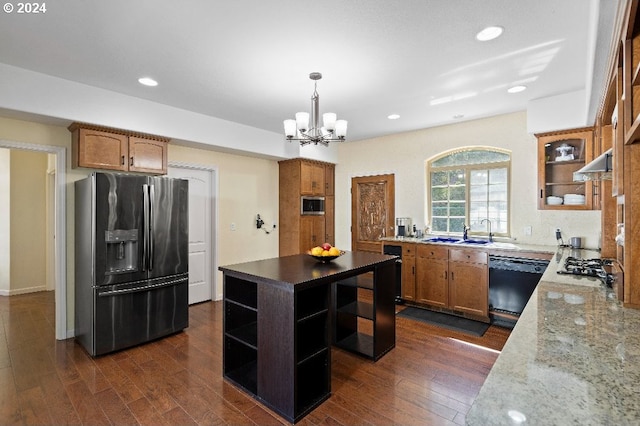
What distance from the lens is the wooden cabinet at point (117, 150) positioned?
3.39 m

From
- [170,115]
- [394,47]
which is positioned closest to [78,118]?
[170,115]

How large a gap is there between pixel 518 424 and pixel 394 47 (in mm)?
2560

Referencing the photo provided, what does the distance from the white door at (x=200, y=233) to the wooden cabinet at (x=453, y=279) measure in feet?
10.3

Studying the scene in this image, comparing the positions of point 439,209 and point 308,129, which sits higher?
point 308,129

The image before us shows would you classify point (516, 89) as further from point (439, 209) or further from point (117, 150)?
point (117, 150)

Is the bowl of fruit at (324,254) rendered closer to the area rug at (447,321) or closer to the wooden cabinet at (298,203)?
the area rug at (447,321)

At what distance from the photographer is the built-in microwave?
5566 millimetres

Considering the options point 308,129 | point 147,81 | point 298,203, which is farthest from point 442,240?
point 147,81

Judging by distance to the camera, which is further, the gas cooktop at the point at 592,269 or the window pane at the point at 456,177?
the window pane at the point at 456,177

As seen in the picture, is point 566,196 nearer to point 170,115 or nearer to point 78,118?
point 170,115

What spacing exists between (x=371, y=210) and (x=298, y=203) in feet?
4.26

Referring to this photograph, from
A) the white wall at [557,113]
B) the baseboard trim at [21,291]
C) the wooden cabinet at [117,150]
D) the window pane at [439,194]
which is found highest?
the white wall at [557,113]

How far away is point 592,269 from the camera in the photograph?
93.4 inches

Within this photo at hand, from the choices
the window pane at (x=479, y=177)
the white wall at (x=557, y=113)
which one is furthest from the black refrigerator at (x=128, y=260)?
the white wall at (x=557, y=113)
